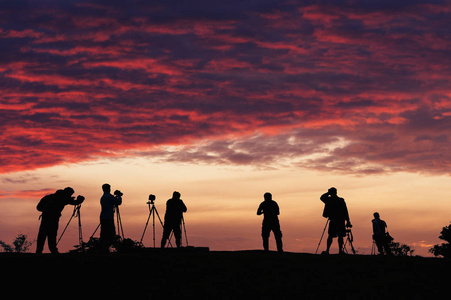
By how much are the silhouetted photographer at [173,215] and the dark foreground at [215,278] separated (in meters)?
5.31

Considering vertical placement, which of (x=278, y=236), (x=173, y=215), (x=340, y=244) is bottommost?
(x=340, y=244)

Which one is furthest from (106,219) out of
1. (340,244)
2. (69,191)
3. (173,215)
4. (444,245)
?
(444,245)

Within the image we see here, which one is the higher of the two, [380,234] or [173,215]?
[173,215]

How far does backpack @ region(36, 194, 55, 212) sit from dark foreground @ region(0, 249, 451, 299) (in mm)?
3078

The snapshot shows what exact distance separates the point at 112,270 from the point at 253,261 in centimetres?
448

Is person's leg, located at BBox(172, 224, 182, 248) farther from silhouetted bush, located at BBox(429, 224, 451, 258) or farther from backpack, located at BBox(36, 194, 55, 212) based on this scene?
silhouetted bush, located at BBox(429, 224, 451, 258)

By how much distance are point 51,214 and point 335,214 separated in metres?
10.3

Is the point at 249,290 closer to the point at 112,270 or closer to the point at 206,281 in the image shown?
the point at 206,281

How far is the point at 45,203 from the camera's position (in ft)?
67.8

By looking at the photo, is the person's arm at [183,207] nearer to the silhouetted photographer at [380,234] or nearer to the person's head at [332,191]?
the person's head at [332,191]

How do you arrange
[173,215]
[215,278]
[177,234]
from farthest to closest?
[177,234] → [173,215] → [215,278]

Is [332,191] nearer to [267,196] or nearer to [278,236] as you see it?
[267,196]

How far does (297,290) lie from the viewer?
45.8 ft

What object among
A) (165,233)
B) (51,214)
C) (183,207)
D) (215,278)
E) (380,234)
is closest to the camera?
(215,278)
